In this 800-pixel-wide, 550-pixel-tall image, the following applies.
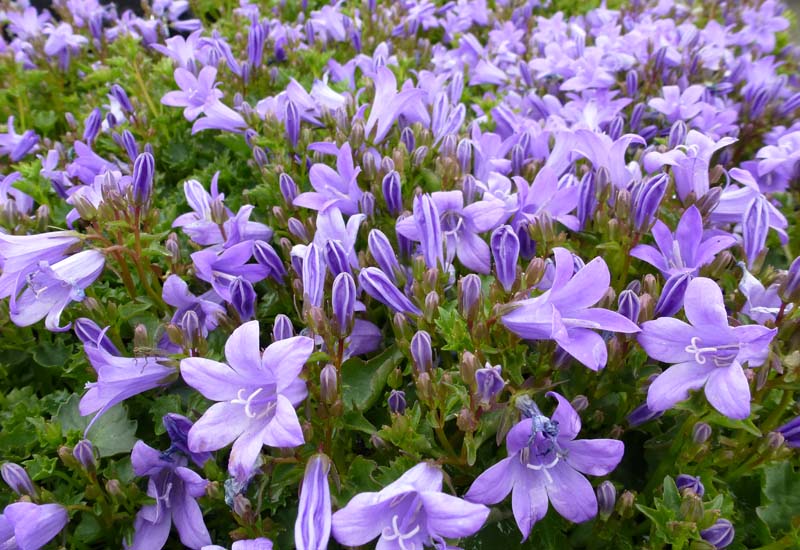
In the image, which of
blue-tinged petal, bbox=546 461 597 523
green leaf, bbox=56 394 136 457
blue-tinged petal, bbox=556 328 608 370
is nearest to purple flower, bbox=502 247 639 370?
blue-tinged petal, bbox=556 328 608 370

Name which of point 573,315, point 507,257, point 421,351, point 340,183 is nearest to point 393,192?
point 340,183

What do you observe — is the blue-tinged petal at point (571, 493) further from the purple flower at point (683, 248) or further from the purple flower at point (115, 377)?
the purple flower at point (115, 377)

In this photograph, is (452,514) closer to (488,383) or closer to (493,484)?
(493,484)

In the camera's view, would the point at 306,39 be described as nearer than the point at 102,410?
No

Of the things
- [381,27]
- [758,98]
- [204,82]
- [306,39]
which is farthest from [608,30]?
[204,82]

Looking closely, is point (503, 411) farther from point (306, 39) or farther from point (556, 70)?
point (306, 39)
